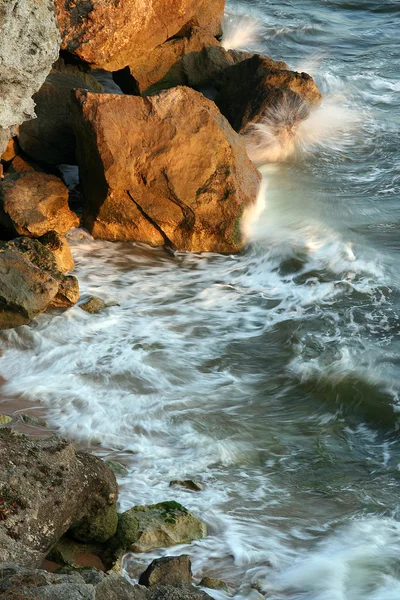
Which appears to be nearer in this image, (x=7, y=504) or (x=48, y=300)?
(x=7, y=504)

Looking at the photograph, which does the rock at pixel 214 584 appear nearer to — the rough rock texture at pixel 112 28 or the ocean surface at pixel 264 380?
the ocean surface at pixel 264 380

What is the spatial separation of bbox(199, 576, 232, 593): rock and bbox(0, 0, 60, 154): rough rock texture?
4124mm

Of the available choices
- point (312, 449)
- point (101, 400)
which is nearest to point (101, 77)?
point (101, 400)

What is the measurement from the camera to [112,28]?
31.3 ft

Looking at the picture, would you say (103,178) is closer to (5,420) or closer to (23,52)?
(23,52)

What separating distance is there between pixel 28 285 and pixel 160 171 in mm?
2163

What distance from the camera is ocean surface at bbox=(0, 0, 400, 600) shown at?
14.9ft

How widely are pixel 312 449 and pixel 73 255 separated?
12.4 feet

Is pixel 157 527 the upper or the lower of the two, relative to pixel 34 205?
lower

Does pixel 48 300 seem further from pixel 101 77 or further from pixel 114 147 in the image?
pixel 101 77

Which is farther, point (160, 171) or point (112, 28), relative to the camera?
point (112, 28)

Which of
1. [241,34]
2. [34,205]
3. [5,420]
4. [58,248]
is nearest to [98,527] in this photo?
[5,420]

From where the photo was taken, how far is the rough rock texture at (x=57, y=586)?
284cm

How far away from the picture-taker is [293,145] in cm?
1120
